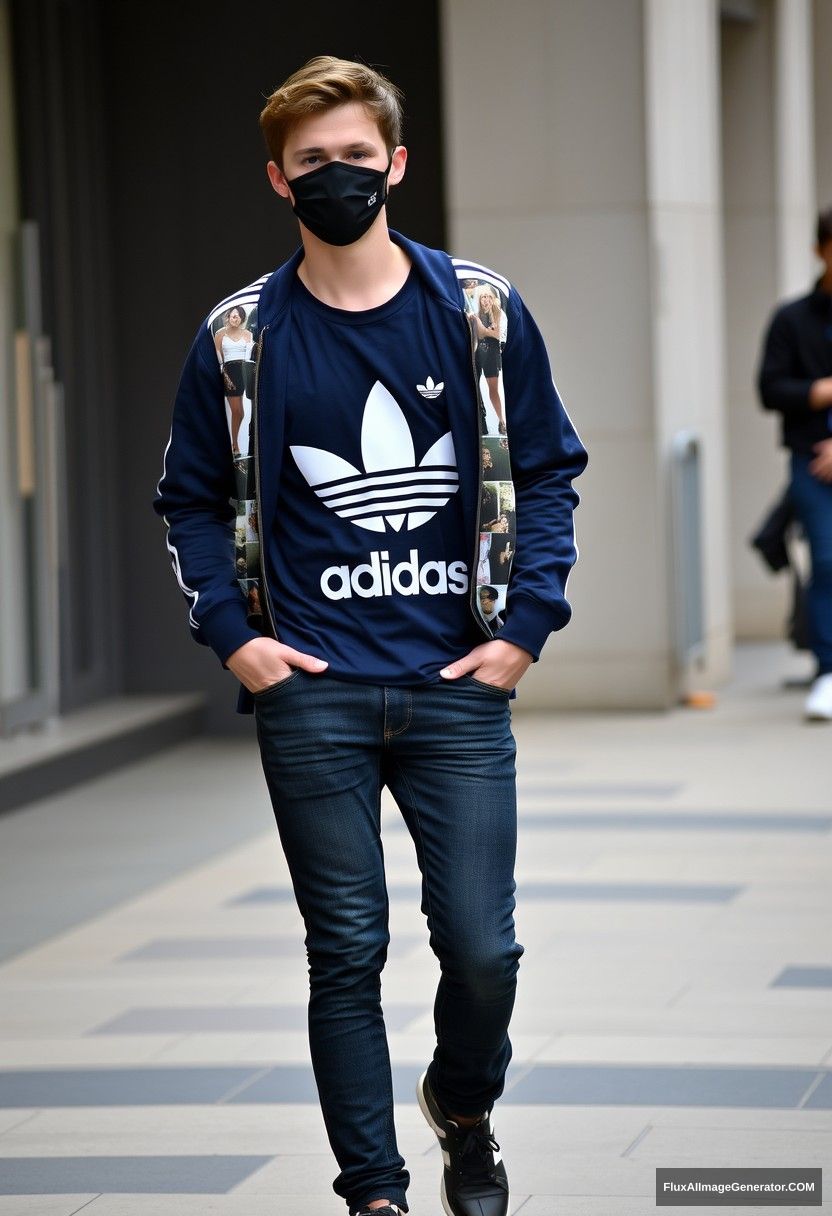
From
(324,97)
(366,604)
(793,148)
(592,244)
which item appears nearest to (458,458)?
(366,604)

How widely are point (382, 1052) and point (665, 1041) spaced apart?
1601 millimetres

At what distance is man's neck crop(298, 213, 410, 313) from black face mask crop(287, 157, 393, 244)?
0.13 ft

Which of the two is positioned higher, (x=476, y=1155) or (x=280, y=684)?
(x=280, y=684)

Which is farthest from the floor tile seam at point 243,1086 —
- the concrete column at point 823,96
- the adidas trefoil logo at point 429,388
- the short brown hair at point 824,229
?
the concrete column at point 823,96

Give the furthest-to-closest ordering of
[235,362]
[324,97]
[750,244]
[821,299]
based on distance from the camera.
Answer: [750,244]
[821,299]
[235,362]
[324,97]

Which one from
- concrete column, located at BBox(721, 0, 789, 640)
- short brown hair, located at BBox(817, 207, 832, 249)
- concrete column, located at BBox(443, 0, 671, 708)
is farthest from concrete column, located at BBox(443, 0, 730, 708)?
concrete column, located at BBox(721, 0, 789, 640)

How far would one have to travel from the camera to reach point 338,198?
3.42m

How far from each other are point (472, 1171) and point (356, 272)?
1.49 m

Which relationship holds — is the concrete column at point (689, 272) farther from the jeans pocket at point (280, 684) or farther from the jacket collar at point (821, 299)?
the jeans pocket at point (280, 684)

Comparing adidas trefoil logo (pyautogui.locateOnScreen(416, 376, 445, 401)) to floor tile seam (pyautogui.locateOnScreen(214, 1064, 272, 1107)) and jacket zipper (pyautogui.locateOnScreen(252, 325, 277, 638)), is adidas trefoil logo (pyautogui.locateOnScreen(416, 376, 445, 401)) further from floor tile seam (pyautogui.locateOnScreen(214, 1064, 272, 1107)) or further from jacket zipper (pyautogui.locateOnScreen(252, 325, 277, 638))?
floor tile seam (pyautogui.locateOnScreen(214, 1064, 272, 1107))

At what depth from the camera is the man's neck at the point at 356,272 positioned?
3.51 m

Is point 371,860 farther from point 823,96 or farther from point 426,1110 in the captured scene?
point 823,96

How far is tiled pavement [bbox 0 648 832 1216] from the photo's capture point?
164 inches

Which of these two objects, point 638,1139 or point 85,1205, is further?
point 638,1139
